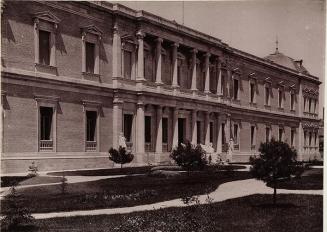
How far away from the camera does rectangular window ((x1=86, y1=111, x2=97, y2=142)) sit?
1061 inches

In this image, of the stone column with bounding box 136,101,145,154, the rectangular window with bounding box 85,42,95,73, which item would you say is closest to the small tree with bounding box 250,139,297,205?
the rectangular window with bounding box 85,42,95,73

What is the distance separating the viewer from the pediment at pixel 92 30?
2633 cm

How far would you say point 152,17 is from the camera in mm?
30719

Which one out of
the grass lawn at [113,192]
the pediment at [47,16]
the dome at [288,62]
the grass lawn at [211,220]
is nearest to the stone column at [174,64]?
the pediment at [47,16]

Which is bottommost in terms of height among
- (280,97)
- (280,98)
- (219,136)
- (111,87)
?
(219,136)

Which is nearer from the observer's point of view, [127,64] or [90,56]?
[90,56]

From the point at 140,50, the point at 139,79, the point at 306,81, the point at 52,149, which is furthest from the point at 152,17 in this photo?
the point at 306,81

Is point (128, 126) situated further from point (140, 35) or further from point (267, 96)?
point (267, 96)

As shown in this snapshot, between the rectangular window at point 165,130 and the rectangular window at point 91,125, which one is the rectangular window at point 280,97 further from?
the rectangular window at point 91,125

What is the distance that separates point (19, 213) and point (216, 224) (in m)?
4.59

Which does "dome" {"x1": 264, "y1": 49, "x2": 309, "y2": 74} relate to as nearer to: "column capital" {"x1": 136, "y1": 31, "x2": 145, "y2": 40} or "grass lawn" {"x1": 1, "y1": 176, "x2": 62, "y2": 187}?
"column capital" {"x1": 136, "y1": 31, "x2": 145, "y2": 40}

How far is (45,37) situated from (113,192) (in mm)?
11668

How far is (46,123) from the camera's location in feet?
78.8

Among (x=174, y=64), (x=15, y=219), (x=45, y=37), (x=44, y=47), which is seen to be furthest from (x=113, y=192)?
(x=174, y=64)
